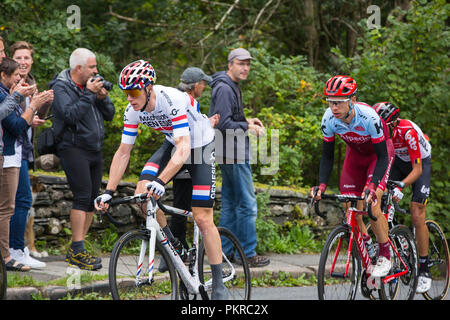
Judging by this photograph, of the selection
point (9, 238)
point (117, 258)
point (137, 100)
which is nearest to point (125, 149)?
point (137, 100)

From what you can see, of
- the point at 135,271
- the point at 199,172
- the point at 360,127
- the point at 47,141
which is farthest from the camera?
the point at 47,141

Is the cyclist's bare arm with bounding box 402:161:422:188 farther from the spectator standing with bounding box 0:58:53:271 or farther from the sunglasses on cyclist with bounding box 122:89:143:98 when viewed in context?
the spectator standing with bounding box 0:58:53:271

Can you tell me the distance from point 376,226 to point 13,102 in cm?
397

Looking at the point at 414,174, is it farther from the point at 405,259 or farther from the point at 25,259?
the point at 25,259

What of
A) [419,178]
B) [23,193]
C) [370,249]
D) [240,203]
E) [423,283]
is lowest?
[423,283]

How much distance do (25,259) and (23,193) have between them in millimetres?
727

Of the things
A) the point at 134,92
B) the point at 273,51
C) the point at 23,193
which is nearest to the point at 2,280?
the point at 23,193

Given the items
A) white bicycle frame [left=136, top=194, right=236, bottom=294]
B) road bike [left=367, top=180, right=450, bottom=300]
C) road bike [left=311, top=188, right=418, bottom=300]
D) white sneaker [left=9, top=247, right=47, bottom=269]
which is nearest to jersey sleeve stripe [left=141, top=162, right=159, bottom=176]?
white bicycle frame [left=136, top=194, right=236, bottom=294]

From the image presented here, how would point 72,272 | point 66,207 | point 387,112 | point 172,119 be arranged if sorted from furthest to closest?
point 66,207 < point 387,112 < point 72,272 < point 172,119

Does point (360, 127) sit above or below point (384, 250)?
above

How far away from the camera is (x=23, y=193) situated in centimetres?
700

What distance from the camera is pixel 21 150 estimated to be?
271 inches

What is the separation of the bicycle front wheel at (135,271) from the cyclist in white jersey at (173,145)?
34cm

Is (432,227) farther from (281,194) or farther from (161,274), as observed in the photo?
(161,274)
